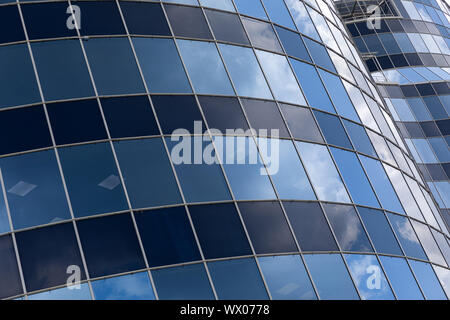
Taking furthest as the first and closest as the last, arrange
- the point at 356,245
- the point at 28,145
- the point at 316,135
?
the point at 316,135 < the point at 356,245 < the point at 28,145

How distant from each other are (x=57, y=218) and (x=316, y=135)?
32.9ft

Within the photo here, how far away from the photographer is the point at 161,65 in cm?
2162

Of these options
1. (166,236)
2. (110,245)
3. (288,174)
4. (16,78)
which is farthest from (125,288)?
(16,78)

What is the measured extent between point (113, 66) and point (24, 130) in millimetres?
3890

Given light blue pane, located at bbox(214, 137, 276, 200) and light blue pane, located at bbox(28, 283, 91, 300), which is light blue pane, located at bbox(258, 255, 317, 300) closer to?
light blue pane, located at bbox(214, 137, 276, 200)

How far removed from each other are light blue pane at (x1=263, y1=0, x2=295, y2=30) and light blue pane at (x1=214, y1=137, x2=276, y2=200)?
288 inches

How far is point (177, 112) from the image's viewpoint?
811 inches

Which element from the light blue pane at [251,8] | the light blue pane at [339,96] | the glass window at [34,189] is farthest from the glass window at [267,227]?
the light blue pane at [251,8]

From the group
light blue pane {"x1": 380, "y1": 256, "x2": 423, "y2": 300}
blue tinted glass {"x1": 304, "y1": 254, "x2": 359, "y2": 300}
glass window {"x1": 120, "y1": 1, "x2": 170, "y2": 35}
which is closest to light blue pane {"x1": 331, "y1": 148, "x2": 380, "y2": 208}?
light blue pane {"x1": 380, "y1": 256, "x2": 423, "y2": 300}

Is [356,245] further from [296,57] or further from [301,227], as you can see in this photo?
[296,57]

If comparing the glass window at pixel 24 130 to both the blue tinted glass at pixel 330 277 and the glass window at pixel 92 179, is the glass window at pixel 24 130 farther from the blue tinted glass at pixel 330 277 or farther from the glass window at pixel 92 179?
the blue tinted glass at pixel 330 277

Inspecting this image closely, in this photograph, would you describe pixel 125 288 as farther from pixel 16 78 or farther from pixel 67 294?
pixel 16 78
